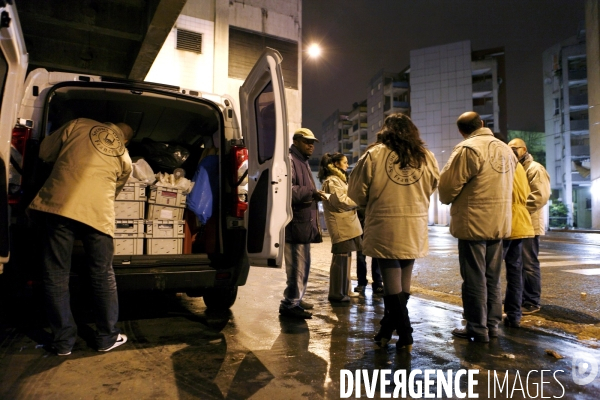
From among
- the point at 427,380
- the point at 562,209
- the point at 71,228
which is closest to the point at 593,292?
the point at 427,380

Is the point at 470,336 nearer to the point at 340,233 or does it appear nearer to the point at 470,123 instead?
the point at 470,123

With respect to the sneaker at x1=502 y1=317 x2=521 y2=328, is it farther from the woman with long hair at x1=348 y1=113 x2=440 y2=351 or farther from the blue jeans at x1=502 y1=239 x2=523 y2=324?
the woman with long hair at x1=348 y1=113 x2=440 y2=351

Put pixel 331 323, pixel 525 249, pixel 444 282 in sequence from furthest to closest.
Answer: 1. pixel 444 282
2. pixel 525 249
3. pixel 331 323

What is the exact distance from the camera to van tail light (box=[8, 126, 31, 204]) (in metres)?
3.38

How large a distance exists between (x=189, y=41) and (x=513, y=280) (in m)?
14.1

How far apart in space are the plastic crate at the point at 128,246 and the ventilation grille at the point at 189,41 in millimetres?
12319

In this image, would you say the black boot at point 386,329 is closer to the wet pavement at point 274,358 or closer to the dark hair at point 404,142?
the wet pavement at point 274,358

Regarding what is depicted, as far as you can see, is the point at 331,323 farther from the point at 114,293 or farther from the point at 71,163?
the point at 71,163

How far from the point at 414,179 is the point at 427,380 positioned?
1.48 m

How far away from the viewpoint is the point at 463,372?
2893 millimetres

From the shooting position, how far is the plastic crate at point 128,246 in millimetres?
4273

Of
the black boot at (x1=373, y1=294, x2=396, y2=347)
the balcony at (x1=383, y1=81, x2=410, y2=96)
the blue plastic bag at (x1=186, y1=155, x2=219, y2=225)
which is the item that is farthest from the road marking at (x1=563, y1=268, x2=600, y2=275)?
the balcony at (x1=383, y1=81, x2=410, y2=96)

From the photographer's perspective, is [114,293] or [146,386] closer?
[146,386]

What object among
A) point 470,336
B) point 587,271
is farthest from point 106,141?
point 587,271
